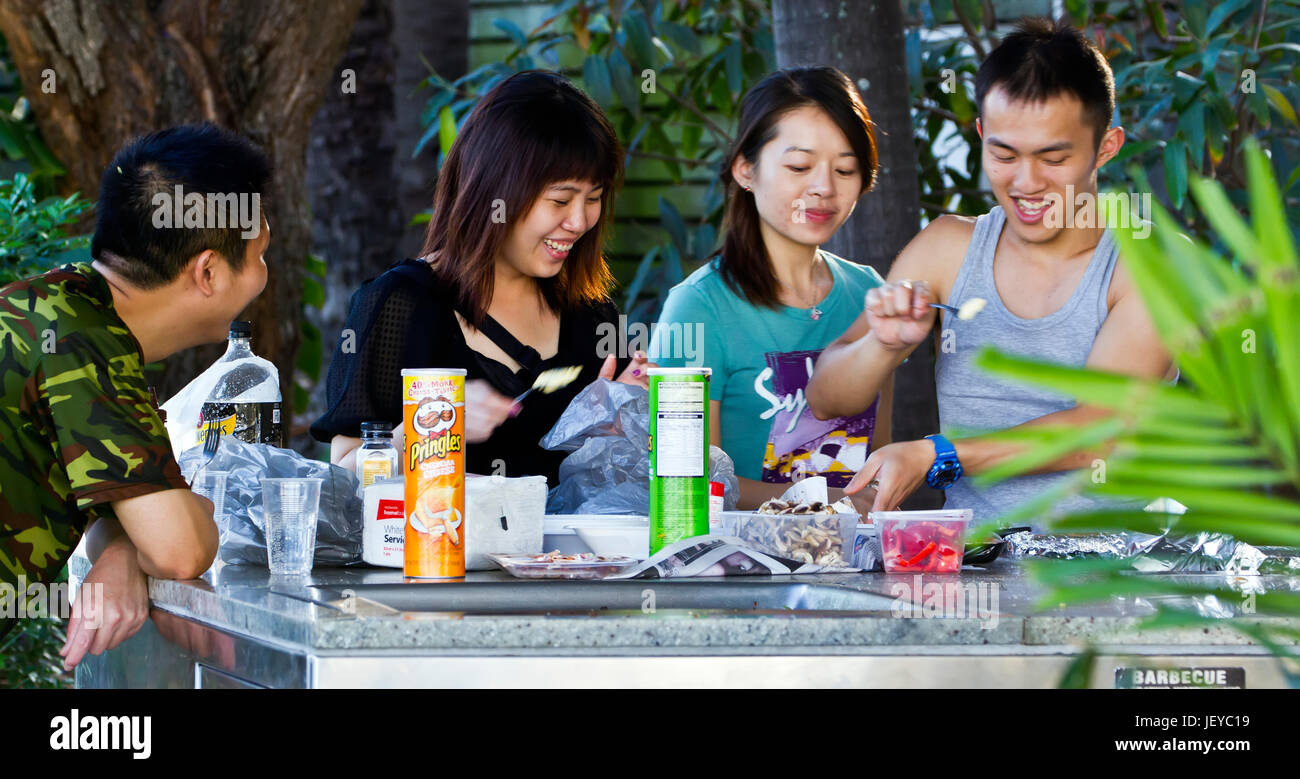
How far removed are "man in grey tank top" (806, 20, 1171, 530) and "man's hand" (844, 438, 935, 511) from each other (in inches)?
10.7

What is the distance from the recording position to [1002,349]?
8.31 ft

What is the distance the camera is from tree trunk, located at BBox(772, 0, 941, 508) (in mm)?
3488

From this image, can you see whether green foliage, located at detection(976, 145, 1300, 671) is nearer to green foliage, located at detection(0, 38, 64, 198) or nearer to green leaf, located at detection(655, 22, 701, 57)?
green leaf, located at detection(655, 22, 701, 57)

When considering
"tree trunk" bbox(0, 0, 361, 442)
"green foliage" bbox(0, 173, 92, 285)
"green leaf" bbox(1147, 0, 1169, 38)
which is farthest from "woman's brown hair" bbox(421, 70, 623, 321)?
"green leaf" bbox(1147, 0, 1169, 38)

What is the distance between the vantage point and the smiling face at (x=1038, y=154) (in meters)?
2.43

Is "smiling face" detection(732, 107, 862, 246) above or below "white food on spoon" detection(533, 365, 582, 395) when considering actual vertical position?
above

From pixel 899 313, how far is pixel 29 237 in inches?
97.1

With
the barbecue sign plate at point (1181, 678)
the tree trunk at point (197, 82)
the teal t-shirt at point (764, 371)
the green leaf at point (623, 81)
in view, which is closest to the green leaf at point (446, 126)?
the tree trunk at point (197, 82)

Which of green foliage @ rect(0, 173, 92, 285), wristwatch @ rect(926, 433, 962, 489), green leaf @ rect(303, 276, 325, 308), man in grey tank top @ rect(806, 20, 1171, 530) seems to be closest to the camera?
wristwatch @ rect(926, 433, 962, 489)

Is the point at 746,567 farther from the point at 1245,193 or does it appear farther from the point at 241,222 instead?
the point at 1245,193

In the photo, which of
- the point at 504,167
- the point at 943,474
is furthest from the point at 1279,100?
the point at 504,167

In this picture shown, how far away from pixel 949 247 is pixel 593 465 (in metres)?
0.97

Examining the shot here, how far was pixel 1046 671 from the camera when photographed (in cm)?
138
